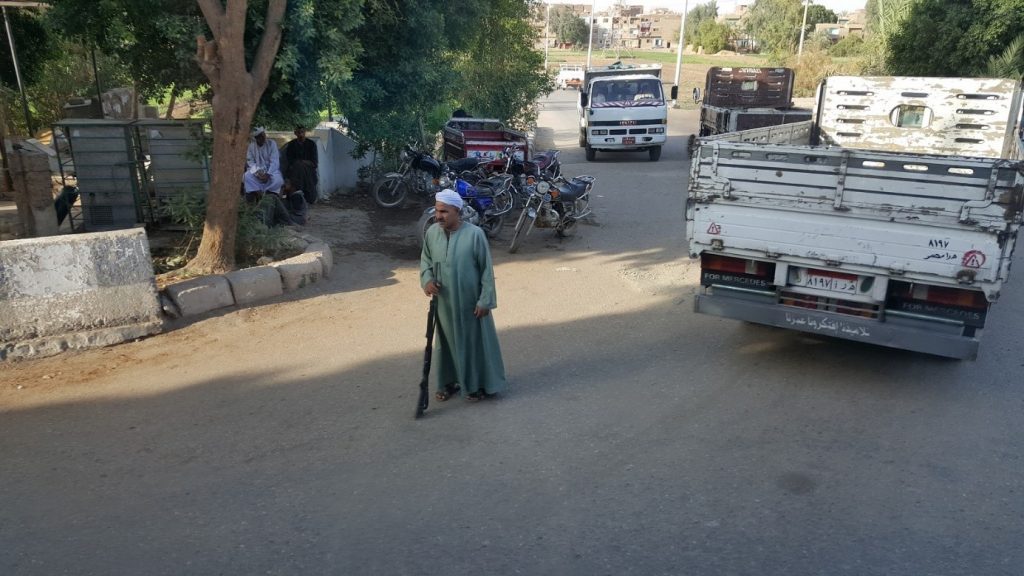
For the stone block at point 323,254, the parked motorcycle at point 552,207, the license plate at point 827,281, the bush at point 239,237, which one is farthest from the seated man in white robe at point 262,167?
the license plate at point 827,281

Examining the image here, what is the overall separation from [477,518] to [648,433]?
1.45m

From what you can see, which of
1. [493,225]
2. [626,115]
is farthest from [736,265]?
[626,115]

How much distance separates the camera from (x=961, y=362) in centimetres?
616

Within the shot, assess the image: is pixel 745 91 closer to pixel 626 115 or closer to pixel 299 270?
pixel 626 115

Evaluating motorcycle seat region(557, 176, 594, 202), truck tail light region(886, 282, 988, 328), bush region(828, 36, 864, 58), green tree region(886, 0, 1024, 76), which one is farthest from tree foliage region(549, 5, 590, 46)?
truck tail light region(886, 282, 988, 328)

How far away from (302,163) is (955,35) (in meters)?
17.0

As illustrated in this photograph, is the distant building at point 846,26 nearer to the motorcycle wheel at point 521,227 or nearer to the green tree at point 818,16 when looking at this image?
the green tree at point 818,16

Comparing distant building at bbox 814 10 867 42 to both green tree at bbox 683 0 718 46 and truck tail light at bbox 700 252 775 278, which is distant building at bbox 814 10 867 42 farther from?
truck tail light at bbox 700 252 775 278

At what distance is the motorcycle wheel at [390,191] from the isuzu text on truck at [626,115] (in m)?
8.33

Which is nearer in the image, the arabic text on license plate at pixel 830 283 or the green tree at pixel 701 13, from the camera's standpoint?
the arabic text on license plate at pixel 830 283

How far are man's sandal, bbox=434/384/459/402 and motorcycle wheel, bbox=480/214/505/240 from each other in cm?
526

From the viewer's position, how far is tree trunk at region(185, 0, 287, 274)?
701cm

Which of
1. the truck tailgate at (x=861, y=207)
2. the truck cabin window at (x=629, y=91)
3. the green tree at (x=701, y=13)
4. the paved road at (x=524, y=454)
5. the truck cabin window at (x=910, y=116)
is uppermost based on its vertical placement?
the green tree at (x=701, y=13)

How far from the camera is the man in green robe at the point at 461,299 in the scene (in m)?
5.07
